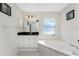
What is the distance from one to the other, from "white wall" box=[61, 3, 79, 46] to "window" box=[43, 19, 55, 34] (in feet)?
1.12

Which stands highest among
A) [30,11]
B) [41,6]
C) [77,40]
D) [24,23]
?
[41,6]

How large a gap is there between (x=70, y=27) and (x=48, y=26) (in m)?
0.87

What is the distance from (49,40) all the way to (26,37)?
2.24 feet

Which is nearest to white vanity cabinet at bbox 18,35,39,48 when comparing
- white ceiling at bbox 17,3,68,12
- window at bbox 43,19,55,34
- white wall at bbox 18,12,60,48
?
white wall at bbox 18,12,60,48

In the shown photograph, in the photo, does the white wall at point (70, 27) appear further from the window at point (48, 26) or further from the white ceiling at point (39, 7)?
the window at point (48, 26)

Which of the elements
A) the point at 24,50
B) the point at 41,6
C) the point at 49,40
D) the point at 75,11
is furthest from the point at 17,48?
the point at 75,11

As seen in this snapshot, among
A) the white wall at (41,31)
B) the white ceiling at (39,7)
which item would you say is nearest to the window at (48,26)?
the white wall at (41,31)

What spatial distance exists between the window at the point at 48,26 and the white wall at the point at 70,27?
340 millimetres

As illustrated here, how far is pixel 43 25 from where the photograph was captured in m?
2.94

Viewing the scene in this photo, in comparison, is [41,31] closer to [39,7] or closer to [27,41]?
[27,41]

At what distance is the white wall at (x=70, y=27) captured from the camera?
2984mm

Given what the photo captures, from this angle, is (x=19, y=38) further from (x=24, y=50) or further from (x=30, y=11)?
(x=30, y=11)

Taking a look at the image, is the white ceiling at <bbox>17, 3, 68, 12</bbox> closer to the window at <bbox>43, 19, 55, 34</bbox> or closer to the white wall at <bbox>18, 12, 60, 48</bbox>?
the white wall at <bbox>18, 12, 60, 48</bbox>

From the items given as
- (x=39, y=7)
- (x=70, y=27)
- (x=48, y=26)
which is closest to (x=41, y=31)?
(x=48, y=26)
